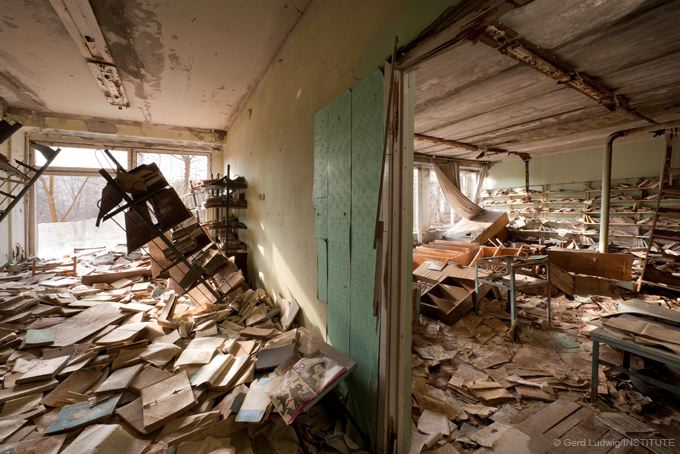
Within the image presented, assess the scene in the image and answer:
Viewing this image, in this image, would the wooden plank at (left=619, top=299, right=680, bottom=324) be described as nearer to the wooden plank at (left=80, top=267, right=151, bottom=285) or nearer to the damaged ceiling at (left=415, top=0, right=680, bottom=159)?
the damaged ceiling at (left=415, top=0, right=680, bottom=159)

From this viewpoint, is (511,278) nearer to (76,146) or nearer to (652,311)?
(652,311)

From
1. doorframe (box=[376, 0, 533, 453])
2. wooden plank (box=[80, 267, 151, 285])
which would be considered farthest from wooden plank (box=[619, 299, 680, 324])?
wooden plank (box=[80, 267, 151, 285])

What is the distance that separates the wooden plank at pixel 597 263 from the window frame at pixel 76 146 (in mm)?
7578

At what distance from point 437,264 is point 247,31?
3.51 m

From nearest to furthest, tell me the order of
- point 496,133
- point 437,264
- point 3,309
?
point 3,309
point 437,264
point 496,133

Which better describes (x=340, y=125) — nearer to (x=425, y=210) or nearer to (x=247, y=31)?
(x=247, y=31)

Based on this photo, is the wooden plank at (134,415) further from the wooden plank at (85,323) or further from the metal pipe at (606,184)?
the metal pipe at (606,184)

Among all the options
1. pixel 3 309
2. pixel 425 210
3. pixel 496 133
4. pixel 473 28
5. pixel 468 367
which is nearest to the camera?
pixel 473 28

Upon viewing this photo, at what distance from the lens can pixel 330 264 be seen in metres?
1.93

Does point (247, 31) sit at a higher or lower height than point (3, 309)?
higher

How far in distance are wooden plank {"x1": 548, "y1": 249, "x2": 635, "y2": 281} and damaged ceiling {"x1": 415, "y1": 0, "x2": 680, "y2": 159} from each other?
6.54ft

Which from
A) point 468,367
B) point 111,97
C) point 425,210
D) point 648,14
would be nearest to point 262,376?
point 468,367

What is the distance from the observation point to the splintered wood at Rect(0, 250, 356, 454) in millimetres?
1447

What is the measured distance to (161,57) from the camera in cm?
295
